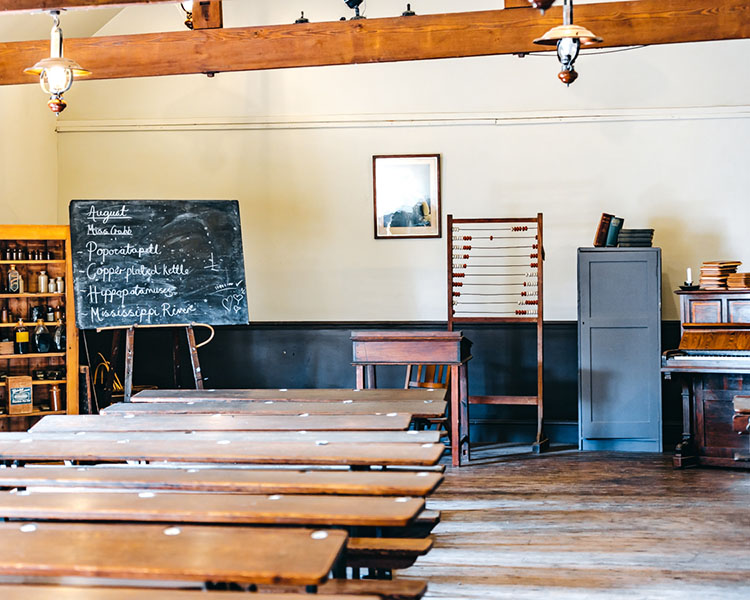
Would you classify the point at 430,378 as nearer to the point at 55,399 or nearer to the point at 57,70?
Result: the point at 55,399

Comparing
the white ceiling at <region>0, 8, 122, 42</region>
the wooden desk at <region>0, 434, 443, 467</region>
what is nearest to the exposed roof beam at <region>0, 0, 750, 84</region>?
the white ceiling at <region>0, 8, 122, 42</region>

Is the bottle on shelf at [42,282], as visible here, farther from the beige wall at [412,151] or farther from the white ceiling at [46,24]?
the white ceiling at [46,24]

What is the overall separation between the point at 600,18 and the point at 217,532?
4196 millimetres

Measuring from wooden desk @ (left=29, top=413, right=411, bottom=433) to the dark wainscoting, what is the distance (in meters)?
3.24

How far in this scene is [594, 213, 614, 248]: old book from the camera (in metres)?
6.26

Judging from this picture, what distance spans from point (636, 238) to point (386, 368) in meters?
2.22

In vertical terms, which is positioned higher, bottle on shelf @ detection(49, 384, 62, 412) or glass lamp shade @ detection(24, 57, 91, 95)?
glass lamp shade @ detection(24, 57, 91, 95)

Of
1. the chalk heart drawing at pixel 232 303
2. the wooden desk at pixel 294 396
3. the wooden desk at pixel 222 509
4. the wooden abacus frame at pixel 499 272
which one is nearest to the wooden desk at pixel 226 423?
the wooden desk at pixel 294 396

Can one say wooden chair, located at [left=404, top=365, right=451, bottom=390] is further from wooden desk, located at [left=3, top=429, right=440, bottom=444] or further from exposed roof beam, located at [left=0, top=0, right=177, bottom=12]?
exposed roof beam, located at [left=0, top=0, right=177, bottom=12]

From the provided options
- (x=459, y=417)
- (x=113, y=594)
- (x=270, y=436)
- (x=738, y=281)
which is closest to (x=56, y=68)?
(x=270, y=436)

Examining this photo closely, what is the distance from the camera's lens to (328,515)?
2137 mm

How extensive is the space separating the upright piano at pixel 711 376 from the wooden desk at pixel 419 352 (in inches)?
55.3

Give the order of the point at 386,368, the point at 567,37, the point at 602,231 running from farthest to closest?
the point at 386,368 → the point at 602,231 → the point at 567,37

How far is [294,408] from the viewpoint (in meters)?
3.96
